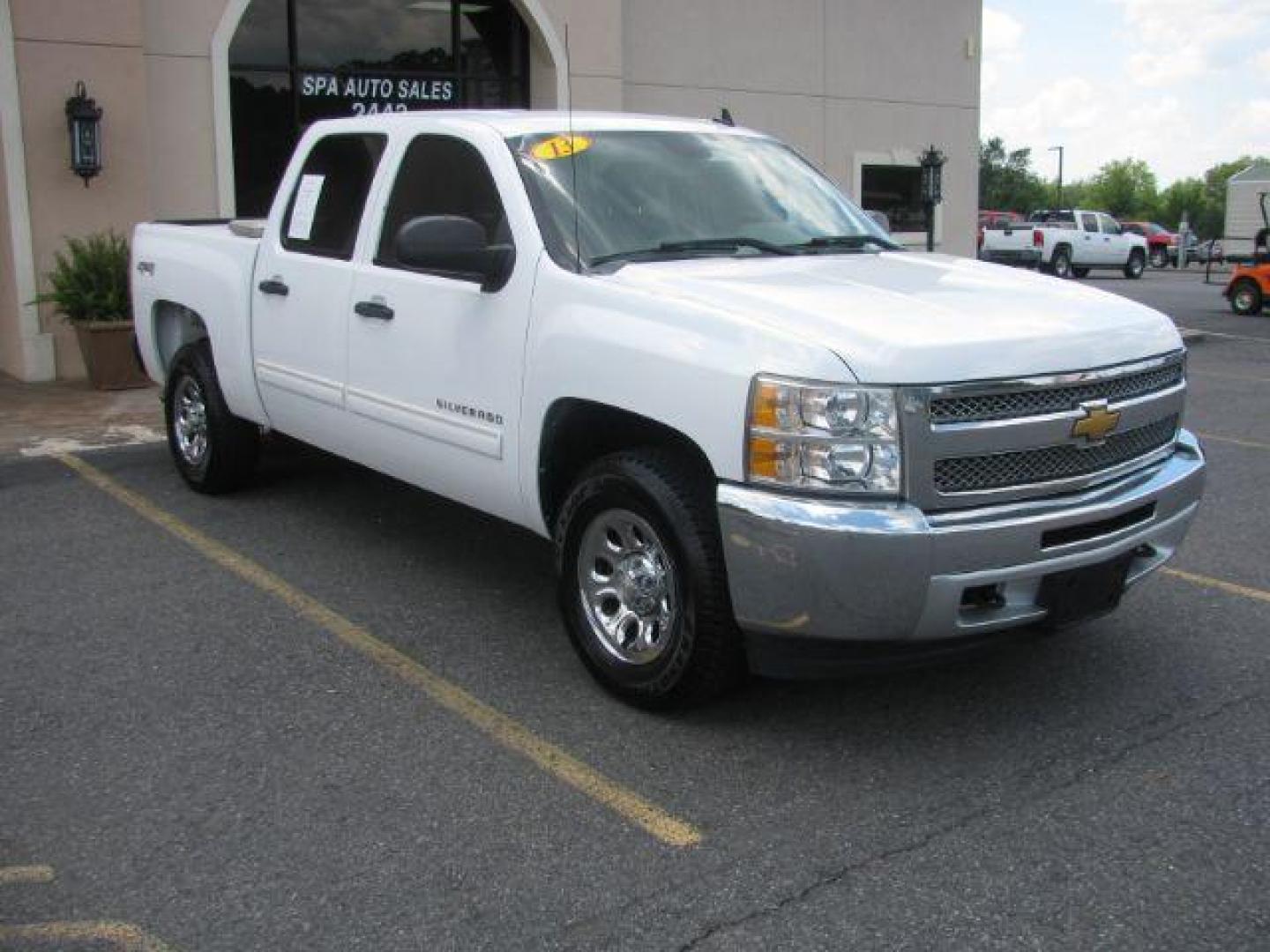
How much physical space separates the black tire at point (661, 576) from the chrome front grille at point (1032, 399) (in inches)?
31.3

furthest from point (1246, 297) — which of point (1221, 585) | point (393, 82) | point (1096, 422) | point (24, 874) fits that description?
point (24, 874)

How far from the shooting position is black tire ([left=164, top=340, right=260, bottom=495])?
7074 millimetres

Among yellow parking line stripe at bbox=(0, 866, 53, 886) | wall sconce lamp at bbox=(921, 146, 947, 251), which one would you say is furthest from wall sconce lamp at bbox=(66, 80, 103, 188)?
wall sconce lamp at bbox=(921, 146, 947, 251)

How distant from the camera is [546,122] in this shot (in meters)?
5.43

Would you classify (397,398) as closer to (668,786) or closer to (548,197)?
(548,197)

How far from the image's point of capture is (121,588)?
5.81 meters

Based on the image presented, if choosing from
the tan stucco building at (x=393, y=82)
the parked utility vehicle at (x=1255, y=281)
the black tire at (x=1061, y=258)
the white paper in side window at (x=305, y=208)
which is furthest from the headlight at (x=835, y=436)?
the black tire at (x=1061, y=258)

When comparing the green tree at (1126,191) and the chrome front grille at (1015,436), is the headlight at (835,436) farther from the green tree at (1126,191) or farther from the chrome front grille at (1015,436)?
the green tree at (1126,191)

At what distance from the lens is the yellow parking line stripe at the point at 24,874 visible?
3.38m

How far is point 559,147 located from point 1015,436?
2.25 meters

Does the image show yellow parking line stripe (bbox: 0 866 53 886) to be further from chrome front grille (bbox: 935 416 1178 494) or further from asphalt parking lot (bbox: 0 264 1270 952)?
chrome front grille (bbox: 935 416 1178 494)

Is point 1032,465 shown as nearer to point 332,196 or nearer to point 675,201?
point 675,201

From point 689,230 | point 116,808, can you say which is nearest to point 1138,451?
point 689,230

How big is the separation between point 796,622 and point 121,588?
3370 mm
